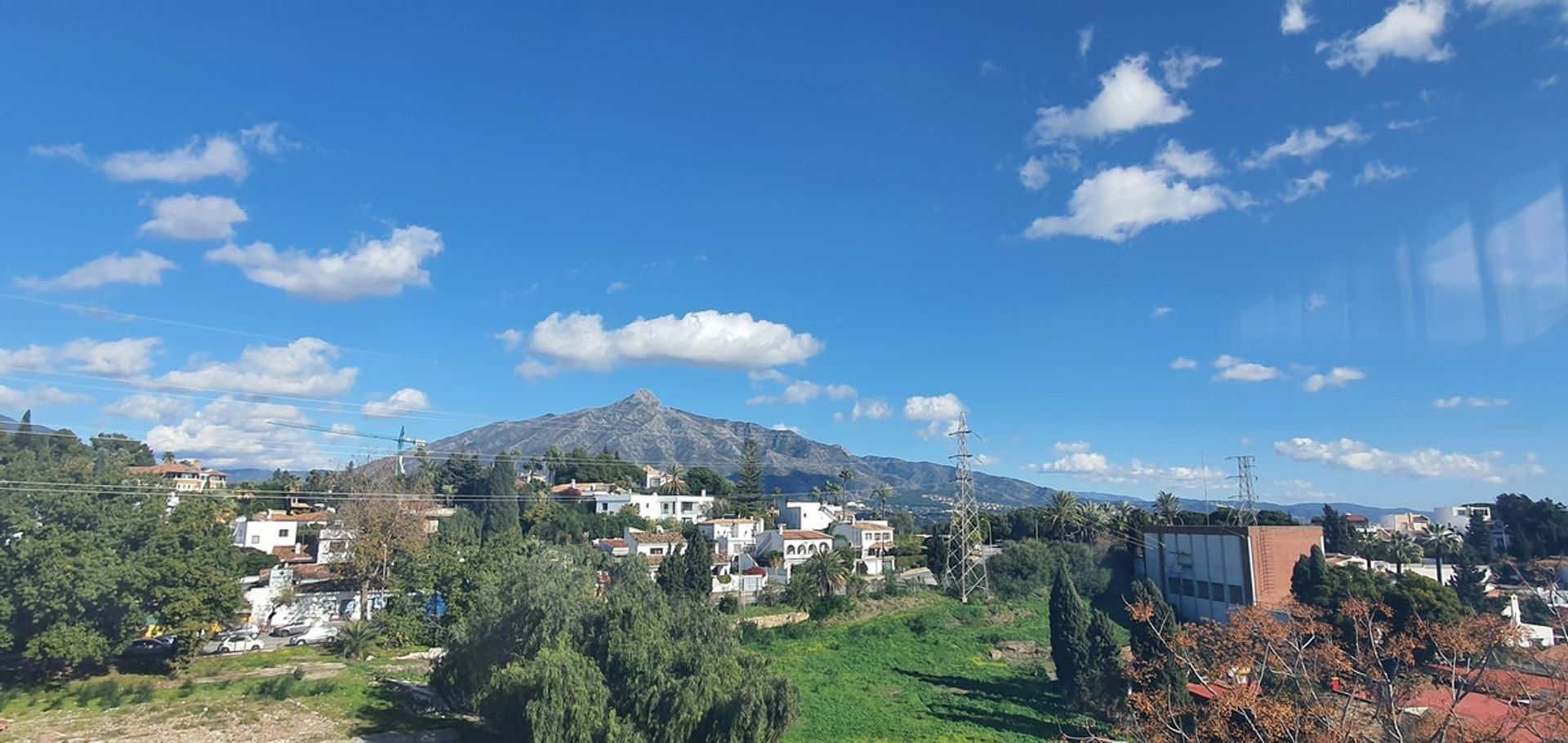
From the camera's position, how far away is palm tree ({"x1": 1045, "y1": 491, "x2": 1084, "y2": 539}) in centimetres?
6003

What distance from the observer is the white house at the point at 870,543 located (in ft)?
200

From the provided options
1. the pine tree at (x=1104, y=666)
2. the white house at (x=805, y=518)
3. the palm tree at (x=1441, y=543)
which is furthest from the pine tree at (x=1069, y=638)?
the white house at (x=805, y=518)

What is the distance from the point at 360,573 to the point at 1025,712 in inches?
1253

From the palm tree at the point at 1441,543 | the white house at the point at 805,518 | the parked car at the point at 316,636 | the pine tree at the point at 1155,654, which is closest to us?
the pine tree at the point at 1155,654

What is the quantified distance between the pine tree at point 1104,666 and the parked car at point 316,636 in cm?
3075

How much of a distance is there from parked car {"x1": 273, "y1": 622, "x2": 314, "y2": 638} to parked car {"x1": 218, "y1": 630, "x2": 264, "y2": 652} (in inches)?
44.1

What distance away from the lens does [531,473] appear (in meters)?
98.4

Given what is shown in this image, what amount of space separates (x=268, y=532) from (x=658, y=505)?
2851cm

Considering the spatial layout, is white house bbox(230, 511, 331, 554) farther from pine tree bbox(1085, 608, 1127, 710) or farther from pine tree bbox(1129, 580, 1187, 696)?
pine tree bbox(1129, 580, 1187, 696)

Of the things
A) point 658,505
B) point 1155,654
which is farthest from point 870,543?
point 1155,654

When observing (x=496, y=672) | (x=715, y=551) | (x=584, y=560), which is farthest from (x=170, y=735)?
(x=715, y=551)

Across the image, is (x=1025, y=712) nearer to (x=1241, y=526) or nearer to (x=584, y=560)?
(x=584, y=560)

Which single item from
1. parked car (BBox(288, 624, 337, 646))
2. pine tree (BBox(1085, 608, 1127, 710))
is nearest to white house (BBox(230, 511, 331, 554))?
parked car (BBox(288, 624, 337, 646))

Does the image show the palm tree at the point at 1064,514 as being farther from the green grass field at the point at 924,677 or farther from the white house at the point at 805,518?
the white house at the point at 805,518
